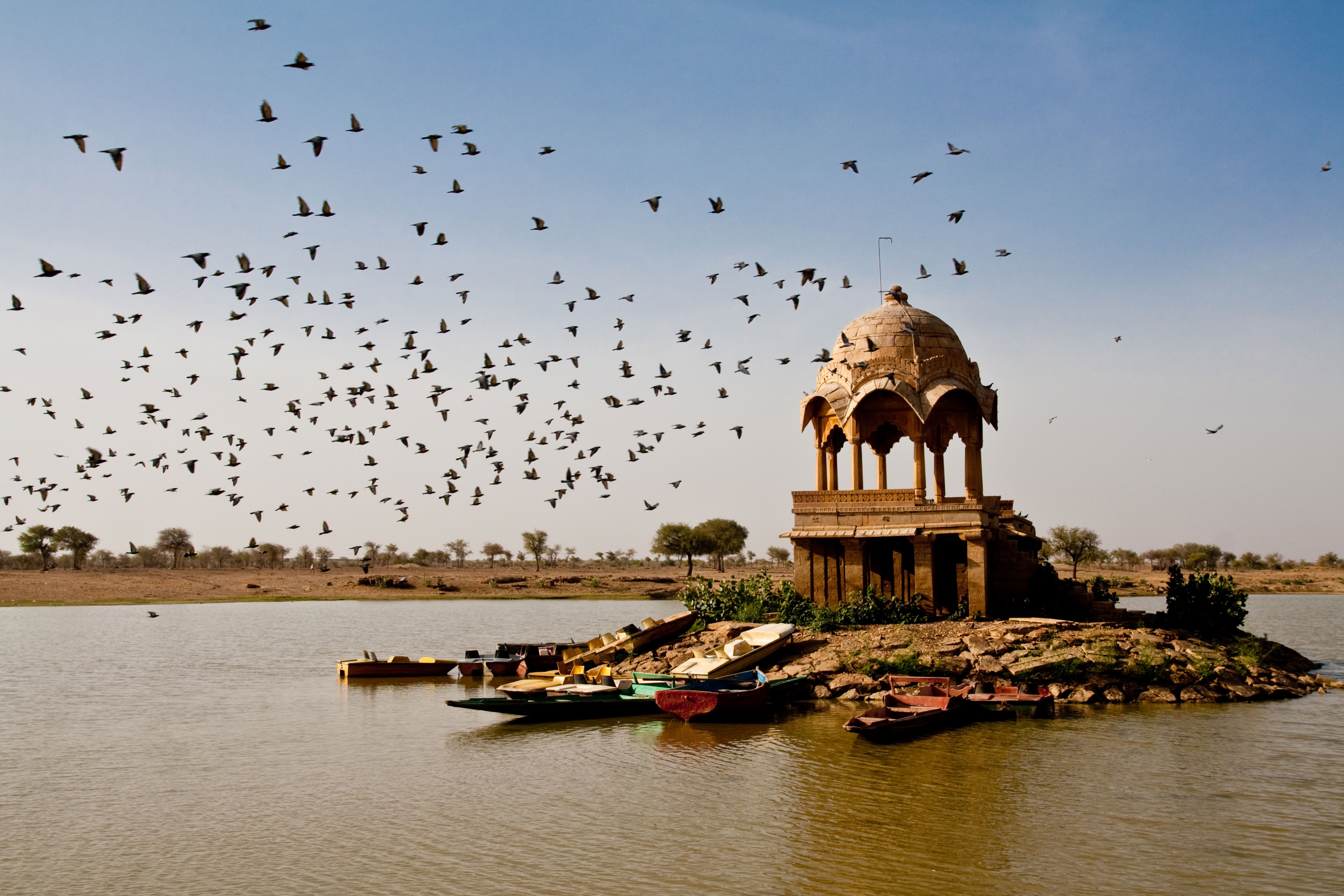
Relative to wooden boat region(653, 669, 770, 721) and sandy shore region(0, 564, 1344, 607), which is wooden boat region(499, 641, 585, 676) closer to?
wooden boat region(653, 669, 770, 721)

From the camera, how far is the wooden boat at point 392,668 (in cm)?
3472

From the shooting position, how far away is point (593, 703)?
25797 millimetres

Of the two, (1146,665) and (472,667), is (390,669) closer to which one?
(472,667)

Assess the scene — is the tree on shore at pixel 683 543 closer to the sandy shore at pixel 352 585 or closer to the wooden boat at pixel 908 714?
the sandy shore at pixel 352 585

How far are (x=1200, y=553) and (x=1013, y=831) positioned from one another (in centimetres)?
11011

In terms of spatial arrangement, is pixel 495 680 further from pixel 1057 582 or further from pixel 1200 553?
pixel 1200 553

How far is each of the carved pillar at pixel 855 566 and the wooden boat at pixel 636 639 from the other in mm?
5032

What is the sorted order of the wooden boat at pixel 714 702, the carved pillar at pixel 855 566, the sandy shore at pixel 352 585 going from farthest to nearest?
1. the sandy shore at pixel 352 585
2. the carved pillar at pixel 855 566
3. the wooden boat at pixel 714 702

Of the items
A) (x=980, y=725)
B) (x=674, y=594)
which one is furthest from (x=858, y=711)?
(x=674, y=594)

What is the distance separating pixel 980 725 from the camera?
2292 cm

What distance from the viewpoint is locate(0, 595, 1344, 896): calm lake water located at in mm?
14000

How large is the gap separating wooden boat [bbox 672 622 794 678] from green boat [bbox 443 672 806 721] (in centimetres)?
84

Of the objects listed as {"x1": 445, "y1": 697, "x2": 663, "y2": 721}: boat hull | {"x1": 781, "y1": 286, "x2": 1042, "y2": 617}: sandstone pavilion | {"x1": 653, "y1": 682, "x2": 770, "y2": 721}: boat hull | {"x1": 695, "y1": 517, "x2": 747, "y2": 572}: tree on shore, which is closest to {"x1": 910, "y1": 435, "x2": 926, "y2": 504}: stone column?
{"x1": 781, "y1": 286, "x2": 1042, "y2": 617}: sandstone pavilion

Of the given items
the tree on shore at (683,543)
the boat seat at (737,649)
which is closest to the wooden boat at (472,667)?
the boat seat at (737,649)
